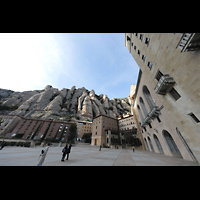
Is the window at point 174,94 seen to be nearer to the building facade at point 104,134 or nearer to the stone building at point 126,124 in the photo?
the stone building at point 126,124

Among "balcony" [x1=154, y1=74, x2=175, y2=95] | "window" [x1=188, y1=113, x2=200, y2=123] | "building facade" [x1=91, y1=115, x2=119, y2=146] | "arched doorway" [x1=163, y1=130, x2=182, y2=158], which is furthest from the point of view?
"building facade" [x1=91, y1=115, x2=119, y2=146]

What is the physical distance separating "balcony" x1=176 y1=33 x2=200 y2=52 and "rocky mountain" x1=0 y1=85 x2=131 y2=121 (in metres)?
61.6

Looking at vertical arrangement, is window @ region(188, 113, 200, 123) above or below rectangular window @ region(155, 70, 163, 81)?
below

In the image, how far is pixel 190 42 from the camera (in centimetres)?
629

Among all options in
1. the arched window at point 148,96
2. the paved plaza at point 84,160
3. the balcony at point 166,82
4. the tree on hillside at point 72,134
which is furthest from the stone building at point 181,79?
the tree on hillside at point 72,134

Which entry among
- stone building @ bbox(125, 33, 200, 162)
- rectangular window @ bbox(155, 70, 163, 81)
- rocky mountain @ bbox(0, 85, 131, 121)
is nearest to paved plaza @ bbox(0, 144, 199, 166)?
stone building @ bbox(125, 33, 200, 162)

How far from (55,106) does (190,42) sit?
74.1m

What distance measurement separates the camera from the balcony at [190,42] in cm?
608

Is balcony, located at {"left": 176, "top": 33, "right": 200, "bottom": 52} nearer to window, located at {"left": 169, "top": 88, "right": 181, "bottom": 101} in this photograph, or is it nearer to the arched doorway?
window, located at {"left": 169, "top": 88, "right": 181, "bottom": 101}

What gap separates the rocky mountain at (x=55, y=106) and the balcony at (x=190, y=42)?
61.6 metres

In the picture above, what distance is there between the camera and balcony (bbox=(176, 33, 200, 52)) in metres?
6.08
